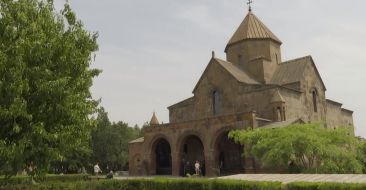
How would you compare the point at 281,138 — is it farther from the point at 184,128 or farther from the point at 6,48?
the point at 6,48

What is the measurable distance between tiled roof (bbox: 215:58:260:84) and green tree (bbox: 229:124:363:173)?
10851mm

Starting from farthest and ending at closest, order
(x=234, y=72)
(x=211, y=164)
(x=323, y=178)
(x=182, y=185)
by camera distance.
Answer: (x=234, y=72) < (x=211, y=164) < (x=182, y=185) < (x=323, y=178)

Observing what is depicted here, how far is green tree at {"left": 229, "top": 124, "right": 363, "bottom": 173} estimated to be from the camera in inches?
906

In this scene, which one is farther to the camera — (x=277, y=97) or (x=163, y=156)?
(x=163, y=156)

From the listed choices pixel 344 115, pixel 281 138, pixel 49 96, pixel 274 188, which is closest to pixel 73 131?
pixel 49 96

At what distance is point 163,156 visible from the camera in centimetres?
3856

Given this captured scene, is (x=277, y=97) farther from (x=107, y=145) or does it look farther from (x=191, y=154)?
(x=107, y=145)

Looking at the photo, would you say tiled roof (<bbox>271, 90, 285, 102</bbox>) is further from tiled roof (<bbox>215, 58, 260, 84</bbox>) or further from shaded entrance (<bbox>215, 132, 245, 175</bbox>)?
shaded entrance (<bbox>215, 132, 245, 175</bbox>)

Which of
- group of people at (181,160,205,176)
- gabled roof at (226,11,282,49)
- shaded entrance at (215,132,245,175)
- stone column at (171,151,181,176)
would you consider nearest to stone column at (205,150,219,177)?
shaded entrance at (215,132,245,175)

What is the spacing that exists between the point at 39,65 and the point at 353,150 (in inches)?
825

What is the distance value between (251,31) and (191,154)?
1374 cm

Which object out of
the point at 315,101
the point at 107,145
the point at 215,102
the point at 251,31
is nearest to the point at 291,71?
the point at 315,101

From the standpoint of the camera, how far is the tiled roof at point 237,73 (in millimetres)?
36150

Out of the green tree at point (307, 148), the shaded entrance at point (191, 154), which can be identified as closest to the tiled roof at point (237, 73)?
the shaded entrance at point (191, 154)
